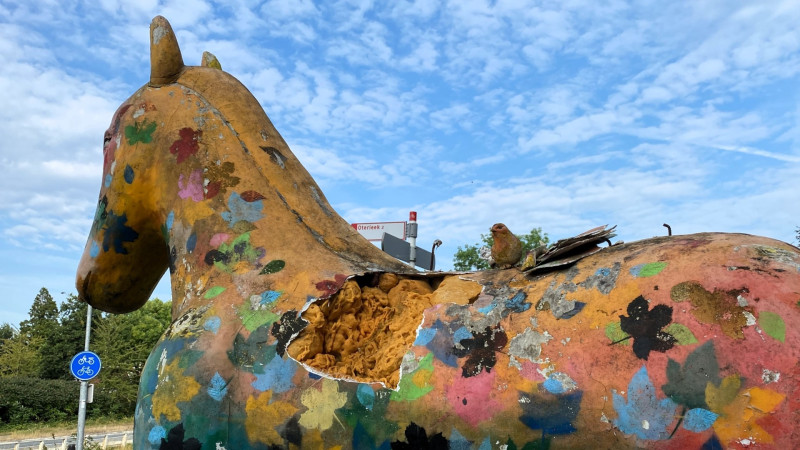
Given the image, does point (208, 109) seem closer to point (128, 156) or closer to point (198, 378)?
point (128, 156)

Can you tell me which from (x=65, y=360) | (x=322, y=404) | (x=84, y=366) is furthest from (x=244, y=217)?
(x=65, y=360)

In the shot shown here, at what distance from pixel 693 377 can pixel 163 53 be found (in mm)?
3308

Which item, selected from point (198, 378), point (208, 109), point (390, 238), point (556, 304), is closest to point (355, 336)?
point (198, 378)

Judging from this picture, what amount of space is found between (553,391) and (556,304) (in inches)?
13.4

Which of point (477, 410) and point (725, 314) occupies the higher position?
point (725, 314)

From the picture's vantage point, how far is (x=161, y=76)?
157 inches

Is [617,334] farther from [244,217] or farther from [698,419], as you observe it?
[244,217]

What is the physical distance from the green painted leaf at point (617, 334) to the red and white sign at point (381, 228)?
5802 mm

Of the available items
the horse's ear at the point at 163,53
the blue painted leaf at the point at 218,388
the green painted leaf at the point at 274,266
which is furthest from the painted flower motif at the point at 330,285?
the horse's ear at the point at 163,53

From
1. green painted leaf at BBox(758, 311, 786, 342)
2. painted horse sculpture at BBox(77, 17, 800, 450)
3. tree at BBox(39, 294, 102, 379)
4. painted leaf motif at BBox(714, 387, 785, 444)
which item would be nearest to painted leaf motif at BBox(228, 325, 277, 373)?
painted horse sculpture at BBox(77, 17, 800, 450)

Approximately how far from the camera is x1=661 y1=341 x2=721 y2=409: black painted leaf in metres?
2.13

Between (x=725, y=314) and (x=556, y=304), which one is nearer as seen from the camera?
(x=725, y=314)

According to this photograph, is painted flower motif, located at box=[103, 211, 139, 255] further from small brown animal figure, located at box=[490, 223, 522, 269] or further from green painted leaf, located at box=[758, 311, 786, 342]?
green painted leaf, located at box=[758, 311, 786, 342]

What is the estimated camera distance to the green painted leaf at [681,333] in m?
2.20
